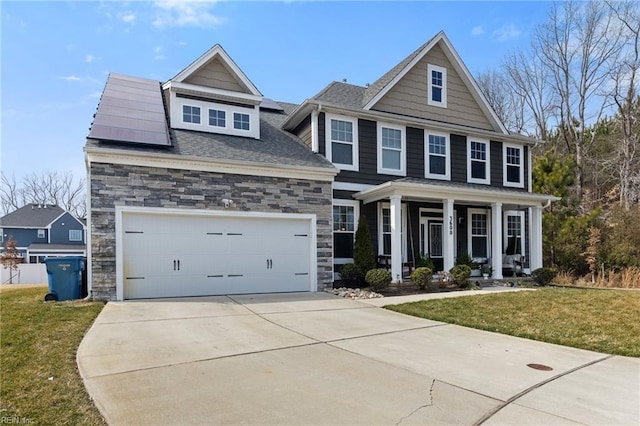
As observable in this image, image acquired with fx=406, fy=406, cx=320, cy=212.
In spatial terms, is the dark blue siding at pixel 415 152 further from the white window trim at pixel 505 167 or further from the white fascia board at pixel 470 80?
the white window trim at pixel 505 167

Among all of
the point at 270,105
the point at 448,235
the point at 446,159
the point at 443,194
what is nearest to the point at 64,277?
the point at 270,105

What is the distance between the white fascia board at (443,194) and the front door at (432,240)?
1.90 meters

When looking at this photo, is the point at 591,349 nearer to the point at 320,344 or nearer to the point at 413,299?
the point at 320,344

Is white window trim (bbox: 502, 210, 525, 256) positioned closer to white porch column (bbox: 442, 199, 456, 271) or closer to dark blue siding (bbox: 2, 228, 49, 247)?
white porch column (bbox: 442, 199, 456, 271)

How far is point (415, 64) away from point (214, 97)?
297 inches

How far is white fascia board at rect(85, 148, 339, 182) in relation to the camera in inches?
379

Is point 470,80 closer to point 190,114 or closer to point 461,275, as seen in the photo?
point 461,275

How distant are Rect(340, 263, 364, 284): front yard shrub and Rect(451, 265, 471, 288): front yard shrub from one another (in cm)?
291

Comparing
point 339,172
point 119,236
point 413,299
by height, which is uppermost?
point 339,172

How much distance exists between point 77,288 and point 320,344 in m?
7.36

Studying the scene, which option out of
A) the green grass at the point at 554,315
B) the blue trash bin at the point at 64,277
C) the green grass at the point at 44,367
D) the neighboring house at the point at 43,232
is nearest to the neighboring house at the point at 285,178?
the blue trash bin at the point at 64,277

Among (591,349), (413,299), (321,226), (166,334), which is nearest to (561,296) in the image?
(413,299)

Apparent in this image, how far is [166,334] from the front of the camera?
6.38 metres

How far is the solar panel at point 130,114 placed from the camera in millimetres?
10297
